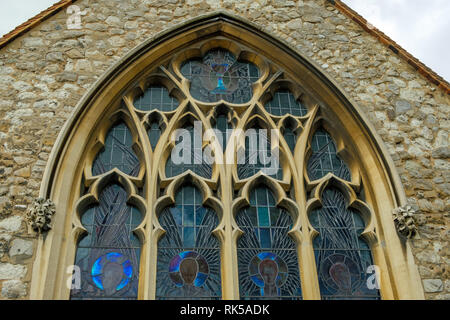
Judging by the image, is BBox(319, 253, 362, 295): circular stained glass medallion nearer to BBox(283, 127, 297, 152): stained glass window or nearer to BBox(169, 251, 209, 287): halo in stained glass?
BBox(169, 251, 209, 287): halo in stained glass

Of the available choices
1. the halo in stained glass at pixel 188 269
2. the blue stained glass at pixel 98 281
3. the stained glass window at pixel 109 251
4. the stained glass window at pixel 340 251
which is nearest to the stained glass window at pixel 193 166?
the stained glass window at pixel 109 251

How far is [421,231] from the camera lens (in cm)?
698

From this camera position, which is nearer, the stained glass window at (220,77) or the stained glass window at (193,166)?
the stained glass window at (193,166)

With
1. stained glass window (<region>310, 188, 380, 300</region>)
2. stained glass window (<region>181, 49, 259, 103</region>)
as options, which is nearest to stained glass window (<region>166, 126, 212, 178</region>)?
stained glass window (<region>181, 49, 259, 103</region>)

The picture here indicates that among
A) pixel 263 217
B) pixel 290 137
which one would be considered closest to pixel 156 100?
pixel 290 137

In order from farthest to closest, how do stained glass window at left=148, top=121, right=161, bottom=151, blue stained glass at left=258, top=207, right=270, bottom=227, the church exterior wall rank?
stained glass window at left=148, top=121, right=161, bottom=151
blue stained glass at left=258, top=207, right=270, bottom=227
the church exterior wall

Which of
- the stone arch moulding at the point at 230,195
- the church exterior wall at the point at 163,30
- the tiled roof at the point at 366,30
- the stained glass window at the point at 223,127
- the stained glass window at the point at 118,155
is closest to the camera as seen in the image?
the stone arch moulding at the point at 230,195

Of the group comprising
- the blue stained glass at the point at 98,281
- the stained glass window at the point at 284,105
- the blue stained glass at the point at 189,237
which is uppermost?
the stained glass window at the point at 284,105

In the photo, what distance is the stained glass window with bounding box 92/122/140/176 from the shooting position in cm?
756

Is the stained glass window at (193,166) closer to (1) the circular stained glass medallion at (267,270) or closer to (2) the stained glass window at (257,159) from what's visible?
(2) the stained glass window at (257,159)

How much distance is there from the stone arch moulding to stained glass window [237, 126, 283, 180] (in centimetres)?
37

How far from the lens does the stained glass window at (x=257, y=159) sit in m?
7.71

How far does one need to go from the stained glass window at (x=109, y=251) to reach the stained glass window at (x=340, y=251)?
7.18 feet

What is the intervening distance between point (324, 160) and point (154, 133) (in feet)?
7.57
